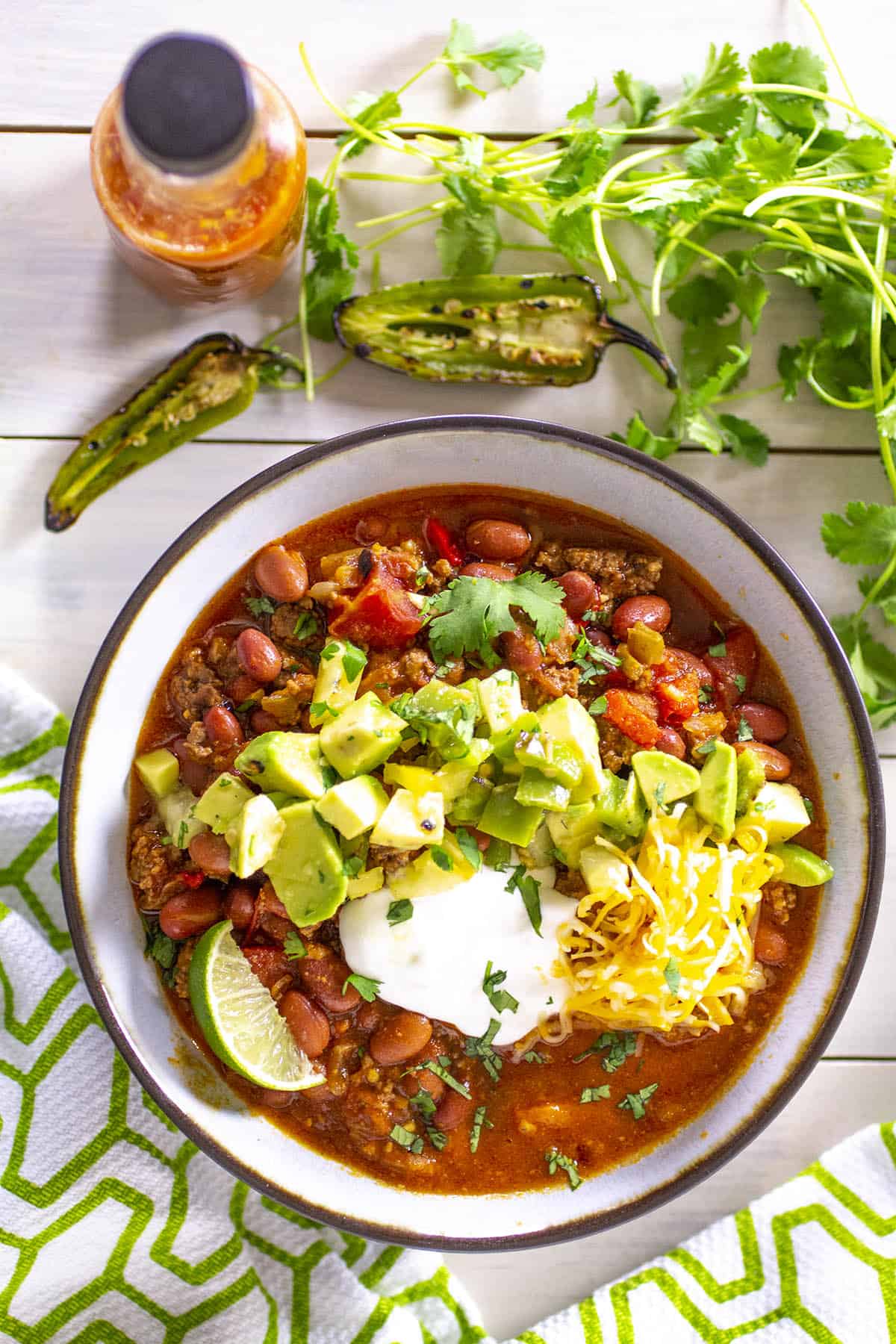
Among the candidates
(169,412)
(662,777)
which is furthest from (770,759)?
(169,412)

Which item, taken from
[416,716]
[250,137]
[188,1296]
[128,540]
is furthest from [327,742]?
[188,1296]

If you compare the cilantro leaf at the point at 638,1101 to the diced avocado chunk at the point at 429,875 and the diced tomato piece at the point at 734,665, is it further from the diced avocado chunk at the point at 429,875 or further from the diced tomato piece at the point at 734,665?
the diced tomato piece at the point at 734,665

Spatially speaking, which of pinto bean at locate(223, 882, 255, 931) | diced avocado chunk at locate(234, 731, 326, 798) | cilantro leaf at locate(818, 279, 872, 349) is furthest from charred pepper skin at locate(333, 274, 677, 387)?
pinto bean at locate(223, 882, 255, 931)

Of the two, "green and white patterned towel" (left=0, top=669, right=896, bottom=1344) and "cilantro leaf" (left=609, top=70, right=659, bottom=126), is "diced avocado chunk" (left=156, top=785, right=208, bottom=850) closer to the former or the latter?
Result: "green and white patterned towel" (left=0, top=669, right=896, bottom=1344)

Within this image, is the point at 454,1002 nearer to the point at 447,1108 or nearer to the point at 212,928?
the point at 447,1108

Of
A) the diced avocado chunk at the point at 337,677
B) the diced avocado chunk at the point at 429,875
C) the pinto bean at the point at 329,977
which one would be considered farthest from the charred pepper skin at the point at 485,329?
the pinto bean at the point at 329,977
